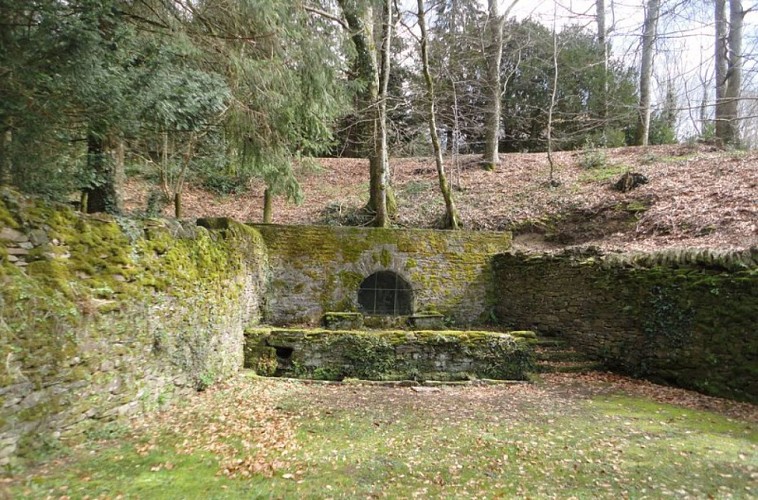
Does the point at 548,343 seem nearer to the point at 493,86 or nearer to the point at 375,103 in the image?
the point at 375,103

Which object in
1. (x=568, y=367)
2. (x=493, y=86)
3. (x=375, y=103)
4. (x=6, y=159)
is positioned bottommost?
(x=568, y=367)

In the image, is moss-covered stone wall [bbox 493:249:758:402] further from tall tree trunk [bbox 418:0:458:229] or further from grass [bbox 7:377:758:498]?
tall tree trunk [bbox 418:0:458:229]

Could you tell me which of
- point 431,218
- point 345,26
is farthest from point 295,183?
point 431,218

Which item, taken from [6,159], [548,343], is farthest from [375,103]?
[6,159]

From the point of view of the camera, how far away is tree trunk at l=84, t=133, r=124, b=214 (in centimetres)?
660

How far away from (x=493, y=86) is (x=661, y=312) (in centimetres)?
1194

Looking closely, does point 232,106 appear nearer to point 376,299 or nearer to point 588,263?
point 376,299

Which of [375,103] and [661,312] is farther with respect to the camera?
[375,103]

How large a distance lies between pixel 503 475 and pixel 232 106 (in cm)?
640

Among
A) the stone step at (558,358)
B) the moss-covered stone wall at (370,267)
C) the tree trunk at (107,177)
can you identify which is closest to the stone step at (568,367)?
the stone step at (558,358)

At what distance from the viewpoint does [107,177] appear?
7055 millimetres

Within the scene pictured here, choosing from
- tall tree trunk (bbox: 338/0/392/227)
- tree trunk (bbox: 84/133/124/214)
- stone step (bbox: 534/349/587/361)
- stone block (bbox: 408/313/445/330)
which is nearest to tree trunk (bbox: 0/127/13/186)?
tree trunk (bbox: 84/133/124/214)

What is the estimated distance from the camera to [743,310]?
5605 mm

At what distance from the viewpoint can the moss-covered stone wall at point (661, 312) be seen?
18.6 feet
